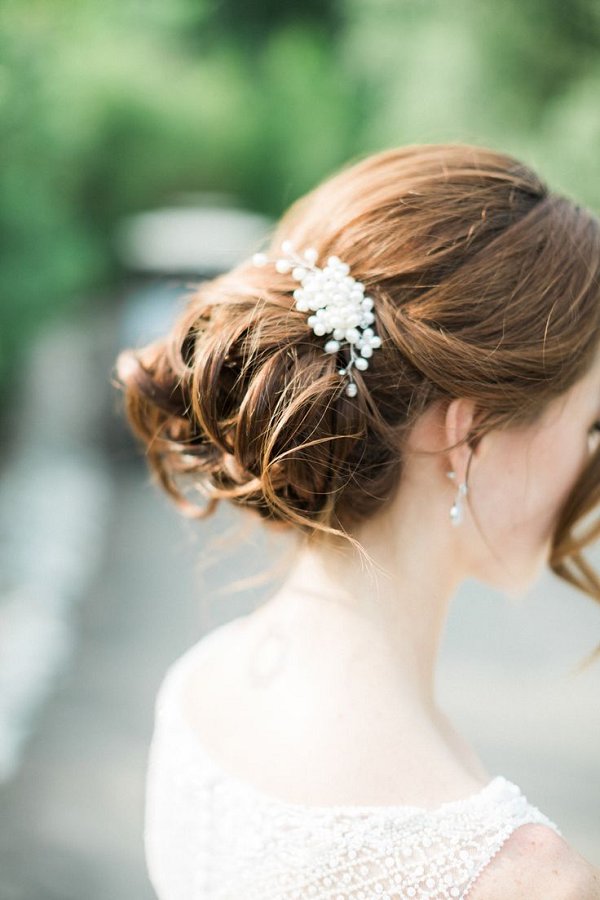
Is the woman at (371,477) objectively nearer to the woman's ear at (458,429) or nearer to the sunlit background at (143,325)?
the woman's ear at (458,429)

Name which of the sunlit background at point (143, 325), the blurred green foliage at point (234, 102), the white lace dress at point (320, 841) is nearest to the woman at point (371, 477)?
the white lace dress at point (320, 841)

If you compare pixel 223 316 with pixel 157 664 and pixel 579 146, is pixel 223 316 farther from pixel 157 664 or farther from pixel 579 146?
pixel 579 146

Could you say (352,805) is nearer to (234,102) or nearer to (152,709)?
(152,709)

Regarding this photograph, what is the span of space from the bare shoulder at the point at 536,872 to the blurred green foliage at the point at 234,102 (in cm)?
142

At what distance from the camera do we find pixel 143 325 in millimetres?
8172

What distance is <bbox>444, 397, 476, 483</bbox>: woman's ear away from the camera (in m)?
1.26

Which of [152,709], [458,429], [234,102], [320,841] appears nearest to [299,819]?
[320,841]

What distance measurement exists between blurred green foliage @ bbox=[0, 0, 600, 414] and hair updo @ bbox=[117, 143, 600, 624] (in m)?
0.73

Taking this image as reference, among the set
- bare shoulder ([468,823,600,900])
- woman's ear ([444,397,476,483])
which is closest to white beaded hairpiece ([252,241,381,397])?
woman's ear ([444,397,476,483])

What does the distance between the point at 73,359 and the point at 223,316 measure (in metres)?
7.60

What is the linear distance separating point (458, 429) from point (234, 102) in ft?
51.3

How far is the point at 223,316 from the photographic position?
1333mm

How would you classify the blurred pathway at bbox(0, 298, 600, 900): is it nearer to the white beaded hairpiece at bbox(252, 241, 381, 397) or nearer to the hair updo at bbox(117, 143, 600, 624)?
the hair updo at bbox(117, 143, 600, 624)

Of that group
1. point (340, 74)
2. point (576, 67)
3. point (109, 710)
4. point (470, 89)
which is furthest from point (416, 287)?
point (340, 74)
